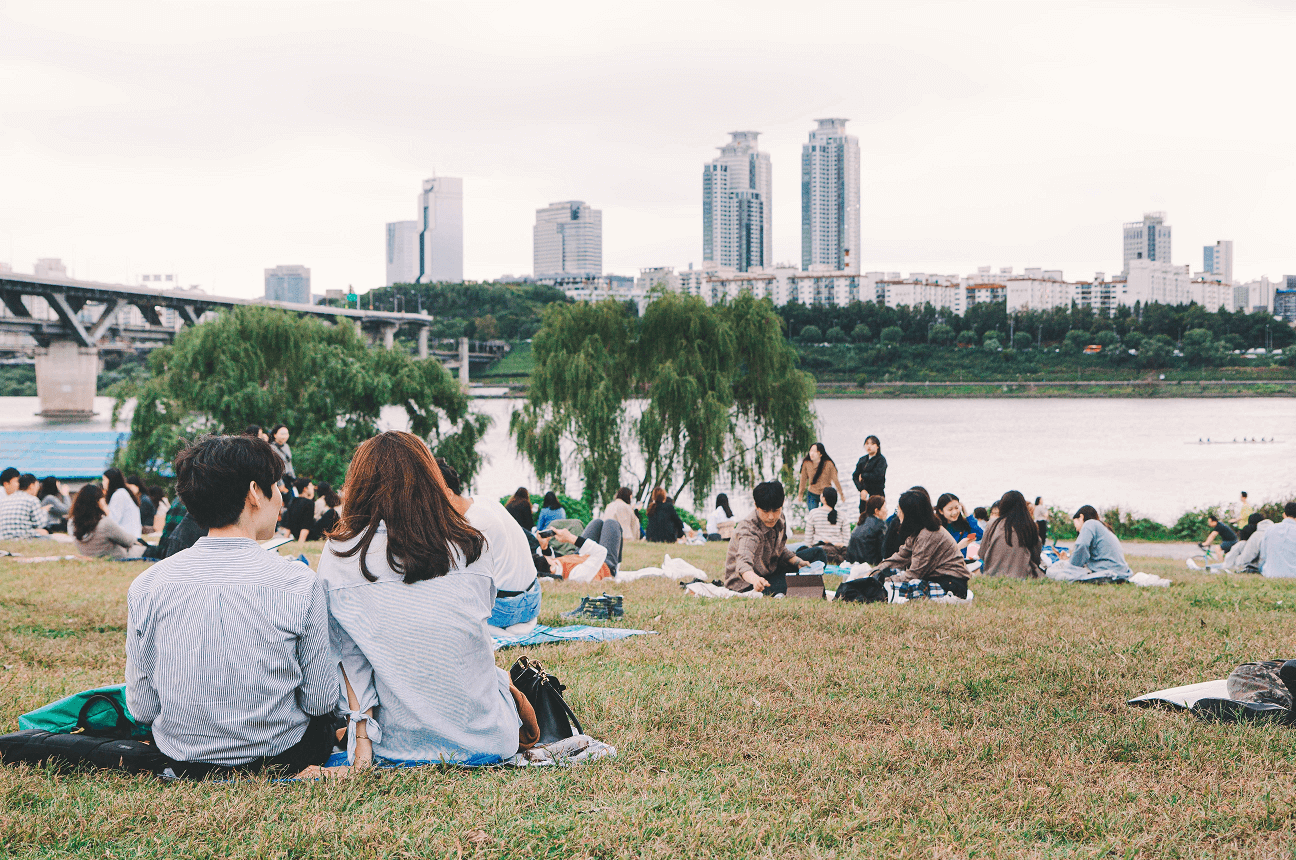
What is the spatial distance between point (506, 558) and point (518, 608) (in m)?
0.47

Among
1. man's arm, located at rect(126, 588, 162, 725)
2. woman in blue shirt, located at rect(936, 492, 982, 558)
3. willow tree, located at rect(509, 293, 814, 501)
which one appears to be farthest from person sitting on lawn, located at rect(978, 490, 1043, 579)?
willow tree, located at rect(509, 293, 814, 501)

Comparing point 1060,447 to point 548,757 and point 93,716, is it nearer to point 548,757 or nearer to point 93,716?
point 548,757

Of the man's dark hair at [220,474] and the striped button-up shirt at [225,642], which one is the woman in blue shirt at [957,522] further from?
the man's dark hair at [220,474]

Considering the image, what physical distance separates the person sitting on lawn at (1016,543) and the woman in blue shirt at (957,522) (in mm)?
490

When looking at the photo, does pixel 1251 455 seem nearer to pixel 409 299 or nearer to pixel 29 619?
pixel 29 619

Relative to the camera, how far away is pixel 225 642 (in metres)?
2.94

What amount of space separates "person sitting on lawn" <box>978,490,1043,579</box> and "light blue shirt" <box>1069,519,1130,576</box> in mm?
383

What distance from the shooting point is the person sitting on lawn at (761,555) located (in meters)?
7.74

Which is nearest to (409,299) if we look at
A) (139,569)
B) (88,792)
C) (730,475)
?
(730,475)

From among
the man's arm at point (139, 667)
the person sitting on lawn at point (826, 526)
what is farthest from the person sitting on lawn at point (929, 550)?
the man's arm at point (139, 667)

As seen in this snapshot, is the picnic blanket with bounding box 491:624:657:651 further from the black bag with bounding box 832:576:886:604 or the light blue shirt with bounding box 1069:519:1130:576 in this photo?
the light blue shirt with bounding box 1069:519:1130:576

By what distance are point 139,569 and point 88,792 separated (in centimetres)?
718

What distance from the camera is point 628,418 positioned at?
69.5ft

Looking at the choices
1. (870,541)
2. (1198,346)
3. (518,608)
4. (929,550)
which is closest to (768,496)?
(929,550)
